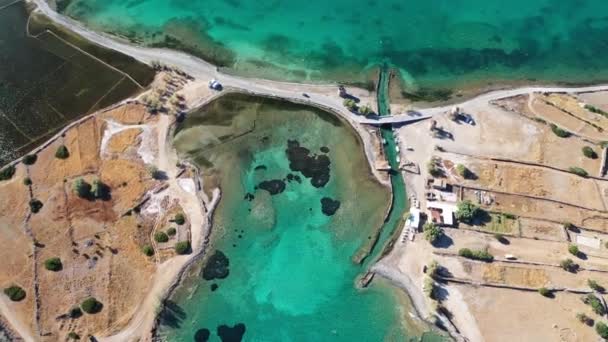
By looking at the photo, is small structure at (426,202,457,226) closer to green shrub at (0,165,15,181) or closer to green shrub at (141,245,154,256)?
green shrub at (141,245,154,256)

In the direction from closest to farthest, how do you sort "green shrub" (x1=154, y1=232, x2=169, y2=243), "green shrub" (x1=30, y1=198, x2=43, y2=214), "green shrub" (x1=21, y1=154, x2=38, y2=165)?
1. "green shrub" (x1=154, y1=232, x2=169, y2=243)
2. "green shrub" (x1=30, y1=198, x2=43, y2=214)
3. "green shrub" (x1=21, y1=154, x2=38, y2=165)

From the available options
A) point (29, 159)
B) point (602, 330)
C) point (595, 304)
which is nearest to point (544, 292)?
point (595, 304)

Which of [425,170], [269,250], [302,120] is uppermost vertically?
[302,120]

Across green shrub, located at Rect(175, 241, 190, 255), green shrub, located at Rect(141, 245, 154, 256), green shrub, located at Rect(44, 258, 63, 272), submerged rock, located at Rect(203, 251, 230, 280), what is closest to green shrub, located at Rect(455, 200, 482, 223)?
submerged rock, located at Rect(203, 251, 230, 280)

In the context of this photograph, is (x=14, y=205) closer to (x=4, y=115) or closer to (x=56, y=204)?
(x=56, y=204)

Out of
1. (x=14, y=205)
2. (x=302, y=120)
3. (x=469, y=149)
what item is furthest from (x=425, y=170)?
(x=14, y=205)

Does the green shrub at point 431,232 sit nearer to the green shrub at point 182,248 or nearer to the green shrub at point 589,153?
the green shrub at point 589,153
